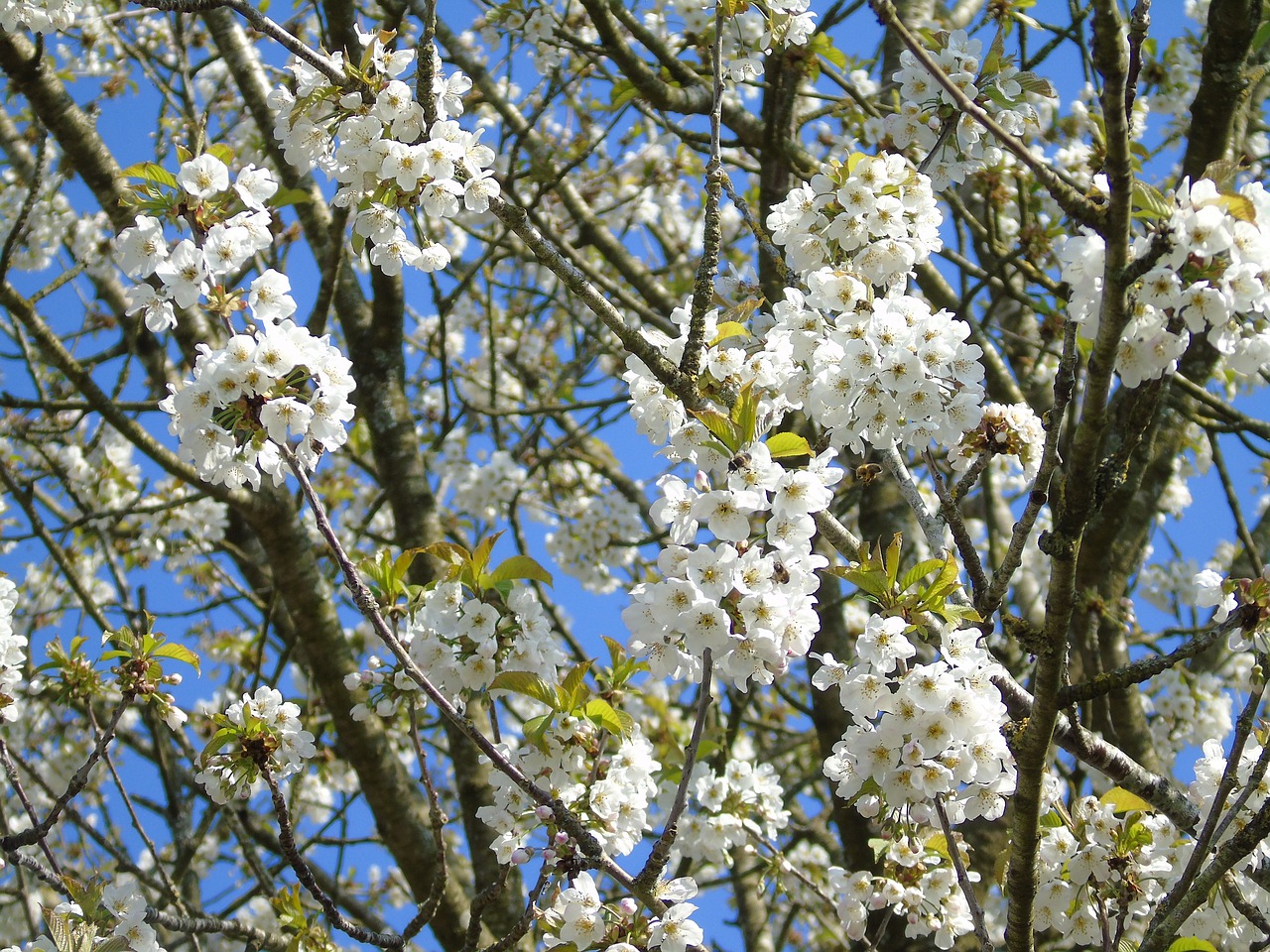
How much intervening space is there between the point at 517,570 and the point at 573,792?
0.48 m

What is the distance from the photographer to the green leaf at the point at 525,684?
78.3 inches

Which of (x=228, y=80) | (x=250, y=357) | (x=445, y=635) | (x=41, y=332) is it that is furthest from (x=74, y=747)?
(x=250, y=357)

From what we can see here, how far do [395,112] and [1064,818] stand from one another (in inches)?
76.8

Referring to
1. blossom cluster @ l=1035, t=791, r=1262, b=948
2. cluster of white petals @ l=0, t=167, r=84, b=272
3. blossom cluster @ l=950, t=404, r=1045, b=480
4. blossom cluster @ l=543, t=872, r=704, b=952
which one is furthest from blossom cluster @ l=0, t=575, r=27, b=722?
cluster of white petals @ l=0, t=167, r=84, b=272

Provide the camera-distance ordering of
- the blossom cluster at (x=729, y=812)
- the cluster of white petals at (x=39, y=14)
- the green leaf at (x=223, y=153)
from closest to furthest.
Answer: the green leaf at (x=223, y=153) → the cluster of white petals at (x=39, y=14) → the blossom cluster at (x=729, y=812)

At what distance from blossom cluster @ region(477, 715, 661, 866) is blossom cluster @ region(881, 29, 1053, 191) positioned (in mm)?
1542

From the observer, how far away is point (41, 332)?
10.9 feet

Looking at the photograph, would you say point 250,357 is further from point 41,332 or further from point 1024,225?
point 1024,225

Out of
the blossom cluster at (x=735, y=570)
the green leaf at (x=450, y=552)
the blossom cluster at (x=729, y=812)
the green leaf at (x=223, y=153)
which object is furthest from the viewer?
the blossom cluster at (x=729, y=812)

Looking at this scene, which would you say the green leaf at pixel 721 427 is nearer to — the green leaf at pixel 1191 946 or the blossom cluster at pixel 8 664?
the green leaf at pixel 1191 946

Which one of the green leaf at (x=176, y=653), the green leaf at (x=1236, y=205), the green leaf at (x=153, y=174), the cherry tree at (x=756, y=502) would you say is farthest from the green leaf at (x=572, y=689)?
the green leaf at (x=1236, y=205)

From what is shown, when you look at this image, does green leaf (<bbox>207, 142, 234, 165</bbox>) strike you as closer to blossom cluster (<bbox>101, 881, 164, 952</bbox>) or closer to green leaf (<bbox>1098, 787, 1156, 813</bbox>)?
blossom cluster (<bbox>101, 881, 164, 952</bbox>)

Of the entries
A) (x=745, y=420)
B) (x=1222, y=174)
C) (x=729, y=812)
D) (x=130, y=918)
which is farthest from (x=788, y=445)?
(x=729, y=812)

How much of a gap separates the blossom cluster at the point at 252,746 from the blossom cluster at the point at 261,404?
0.56 m
